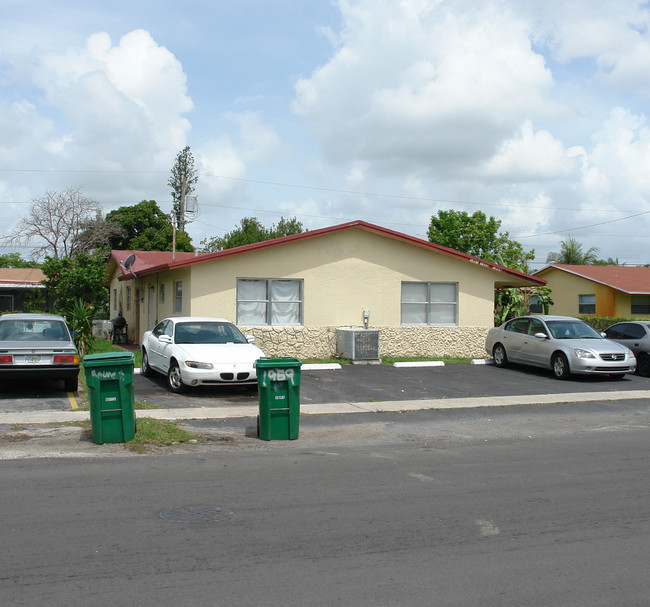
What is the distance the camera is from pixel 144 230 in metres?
50.2

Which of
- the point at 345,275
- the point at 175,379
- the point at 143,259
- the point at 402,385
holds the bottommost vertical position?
the point at 402,385

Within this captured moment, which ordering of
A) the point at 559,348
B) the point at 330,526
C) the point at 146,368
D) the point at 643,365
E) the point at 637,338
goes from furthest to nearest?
the point at 637,338 < the point at 643,365 < the point at 559,348 < the point at 146,368 < the point at 330,526

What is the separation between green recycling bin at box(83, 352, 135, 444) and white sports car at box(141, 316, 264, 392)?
3974mm

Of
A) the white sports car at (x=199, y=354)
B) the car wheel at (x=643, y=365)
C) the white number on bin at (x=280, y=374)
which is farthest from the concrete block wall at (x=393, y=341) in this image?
the white number on bin at (x=280, y=374)

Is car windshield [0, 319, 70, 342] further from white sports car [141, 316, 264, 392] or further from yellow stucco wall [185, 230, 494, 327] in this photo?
yellow stucco wall [185, 230, 494, 327]

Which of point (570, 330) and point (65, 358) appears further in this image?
point (570, 330)

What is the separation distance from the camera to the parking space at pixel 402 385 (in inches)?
542

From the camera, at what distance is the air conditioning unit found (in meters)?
19.6

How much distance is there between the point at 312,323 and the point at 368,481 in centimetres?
1309

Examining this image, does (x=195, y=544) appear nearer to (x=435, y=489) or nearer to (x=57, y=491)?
(x=57, y=491)

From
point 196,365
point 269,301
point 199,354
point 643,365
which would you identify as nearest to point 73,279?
point 269,301

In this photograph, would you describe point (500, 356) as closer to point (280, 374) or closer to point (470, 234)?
point (280, 374)

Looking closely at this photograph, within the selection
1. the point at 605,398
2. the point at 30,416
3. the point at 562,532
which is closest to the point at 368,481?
the point at 562,532

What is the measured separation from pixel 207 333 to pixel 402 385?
15.0ft
